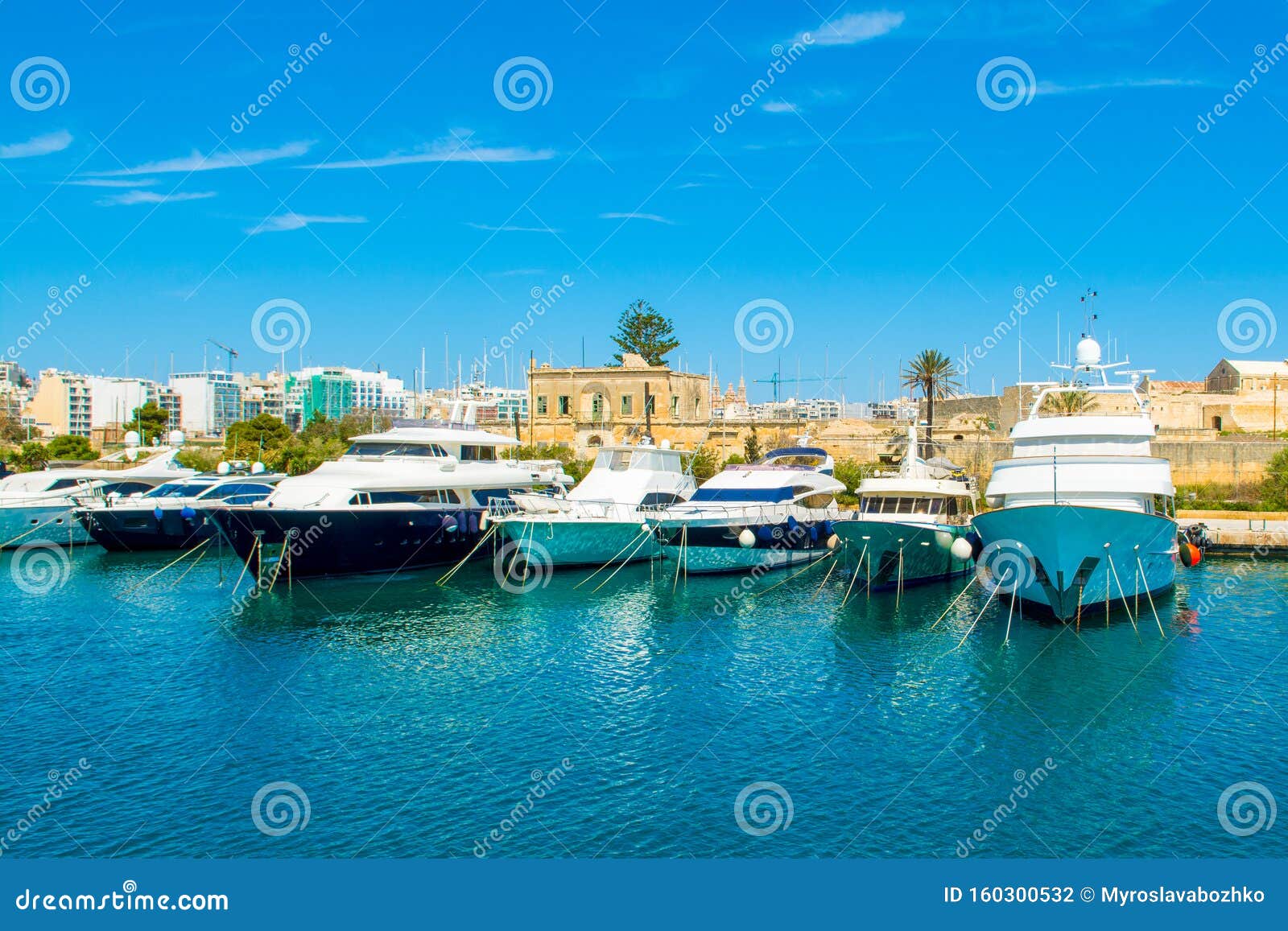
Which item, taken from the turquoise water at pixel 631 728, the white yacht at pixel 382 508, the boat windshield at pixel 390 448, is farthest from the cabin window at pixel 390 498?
the turquoise water at pixel 631 728

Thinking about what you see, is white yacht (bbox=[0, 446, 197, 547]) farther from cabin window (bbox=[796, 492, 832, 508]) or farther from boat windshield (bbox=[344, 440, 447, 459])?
cabin window (bbox=[796, 492, 832, 508])

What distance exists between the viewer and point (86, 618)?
27.6 meters

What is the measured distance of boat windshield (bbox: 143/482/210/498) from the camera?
4448cm

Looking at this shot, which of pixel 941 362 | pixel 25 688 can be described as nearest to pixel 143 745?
pixel 25 688

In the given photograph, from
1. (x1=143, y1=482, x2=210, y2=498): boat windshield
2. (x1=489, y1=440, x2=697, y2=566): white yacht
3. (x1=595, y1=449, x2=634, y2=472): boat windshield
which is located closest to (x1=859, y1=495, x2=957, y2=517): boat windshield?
(x1=489, y1=440, x2=697, y2=566): white yacht

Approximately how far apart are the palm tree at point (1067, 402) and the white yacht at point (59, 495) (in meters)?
47.3

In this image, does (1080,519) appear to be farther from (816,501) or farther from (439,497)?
(439,497)

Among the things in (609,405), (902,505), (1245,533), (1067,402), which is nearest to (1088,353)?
(902,505)

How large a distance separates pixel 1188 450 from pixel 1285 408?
21.9 meters

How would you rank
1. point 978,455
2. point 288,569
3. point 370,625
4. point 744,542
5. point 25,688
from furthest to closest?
point 978,455, point 744,542, point 288,569, point 370,625, point 25,688

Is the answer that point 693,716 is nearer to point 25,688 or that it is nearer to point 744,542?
point 25,688

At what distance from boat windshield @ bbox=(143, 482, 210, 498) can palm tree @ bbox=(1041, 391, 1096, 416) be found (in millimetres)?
44958

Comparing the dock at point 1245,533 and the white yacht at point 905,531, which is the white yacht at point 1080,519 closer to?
the white yacht at point 905,531

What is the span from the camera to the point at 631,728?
60.5 feet
